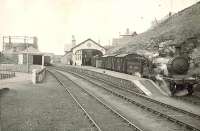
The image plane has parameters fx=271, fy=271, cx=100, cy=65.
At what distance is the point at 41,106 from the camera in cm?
1548

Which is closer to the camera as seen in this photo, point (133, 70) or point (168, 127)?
point (168, 127)

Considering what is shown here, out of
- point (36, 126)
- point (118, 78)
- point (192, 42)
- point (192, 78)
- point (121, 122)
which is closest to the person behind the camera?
point (36, 126)

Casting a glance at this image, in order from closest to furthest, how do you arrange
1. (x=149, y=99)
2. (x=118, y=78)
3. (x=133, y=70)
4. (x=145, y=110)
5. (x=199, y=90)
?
(x=145, y=110)
(x=149, y=99)
(x=199, y=90)
(x=118, y=78)
(x=133, y=70)

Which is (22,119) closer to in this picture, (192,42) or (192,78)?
(192,78)

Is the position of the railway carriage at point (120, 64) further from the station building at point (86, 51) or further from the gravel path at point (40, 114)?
the station building at point (86, 51)

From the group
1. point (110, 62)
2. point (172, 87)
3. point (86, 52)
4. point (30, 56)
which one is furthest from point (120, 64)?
point (30, 56)

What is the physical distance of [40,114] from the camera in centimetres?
1340

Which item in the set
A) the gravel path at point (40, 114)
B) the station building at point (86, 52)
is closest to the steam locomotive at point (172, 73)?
the gravel path at point (40, 114)

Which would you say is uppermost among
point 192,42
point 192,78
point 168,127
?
point 192,42

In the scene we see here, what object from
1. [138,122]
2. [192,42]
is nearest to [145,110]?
[138,122]

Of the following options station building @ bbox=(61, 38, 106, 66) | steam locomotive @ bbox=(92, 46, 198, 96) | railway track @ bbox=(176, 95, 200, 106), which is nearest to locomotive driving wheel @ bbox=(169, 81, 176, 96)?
steam locomotive @ bbox=(92, 46, 198, 96)

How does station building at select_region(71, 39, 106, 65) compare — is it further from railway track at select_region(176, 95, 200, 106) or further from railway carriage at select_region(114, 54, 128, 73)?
railway track at select_region(176, 95, 200, 106)

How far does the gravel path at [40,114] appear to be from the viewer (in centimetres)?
1120

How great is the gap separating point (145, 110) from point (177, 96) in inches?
240
